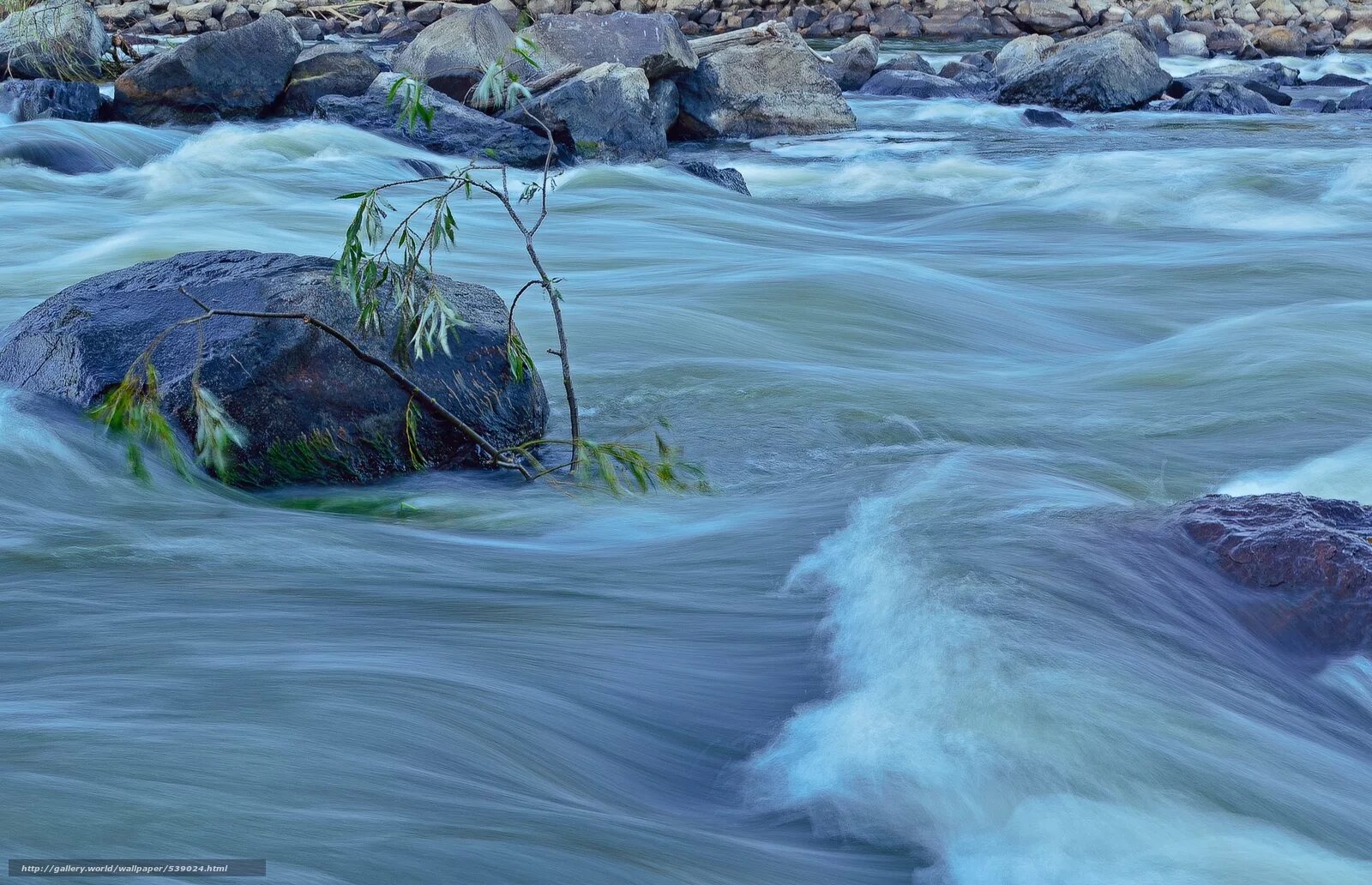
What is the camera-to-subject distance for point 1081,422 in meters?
4.81

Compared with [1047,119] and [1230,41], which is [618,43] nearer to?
[1047,119]

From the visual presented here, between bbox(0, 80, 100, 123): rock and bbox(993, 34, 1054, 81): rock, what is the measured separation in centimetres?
1097

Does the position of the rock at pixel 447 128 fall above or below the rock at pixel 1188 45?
below

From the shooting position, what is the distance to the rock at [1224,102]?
1515 centimetres

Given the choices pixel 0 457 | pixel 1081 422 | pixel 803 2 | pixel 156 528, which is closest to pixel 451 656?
pixel 156 528

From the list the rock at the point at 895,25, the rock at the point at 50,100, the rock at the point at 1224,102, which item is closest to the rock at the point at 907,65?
the rock at the point at 1224,102

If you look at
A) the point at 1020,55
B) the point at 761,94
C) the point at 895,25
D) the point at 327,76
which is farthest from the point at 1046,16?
the point at 327,76

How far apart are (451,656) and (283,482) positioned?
1.34 metres

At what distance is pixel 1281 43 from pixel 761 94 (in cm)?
1466

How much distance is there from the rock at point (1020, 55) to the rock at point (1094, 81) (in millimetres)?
1205

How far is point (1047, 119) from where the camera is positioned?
568 inches

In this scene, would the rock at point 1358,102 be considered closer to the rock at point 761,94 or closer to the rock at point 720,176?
the rock at point 761,94

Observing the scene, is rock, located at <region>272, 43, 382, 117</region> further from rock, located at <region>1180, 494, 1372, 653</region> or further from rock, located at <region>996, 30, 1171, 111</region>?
rock, located at <region>1180, 494, 1372, 653</region>

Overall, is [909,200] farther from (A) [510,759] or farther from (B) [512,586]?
(A) [510,759]
